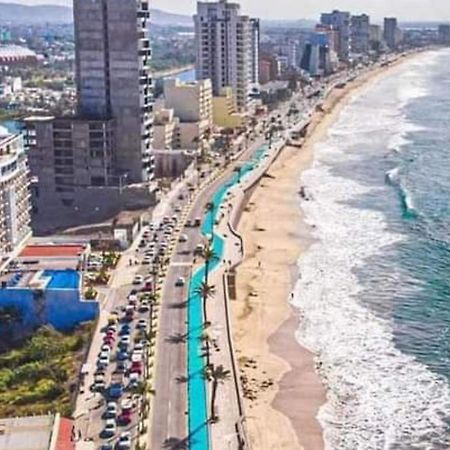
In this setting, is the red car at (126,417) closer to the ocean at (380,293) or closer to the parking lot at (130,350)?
the parking lot at (130,350)

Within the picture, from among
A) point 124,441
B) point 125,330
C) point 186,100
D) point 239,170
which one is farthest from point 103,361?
point 186,100

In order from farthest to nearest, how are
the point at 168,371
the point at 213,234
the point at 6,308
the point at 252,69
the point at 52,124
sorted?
the point at 252,69 < the point at 52,124 < the point at 213,234 < the point at 6,308 < the point at 168,371

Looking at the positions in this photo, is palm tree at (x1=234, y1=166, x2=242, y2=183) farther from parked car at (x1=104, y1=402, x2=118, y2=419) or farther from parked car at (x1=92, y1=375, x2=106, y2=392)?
parked car at (x1=104, y1=402, x2=118, y2=419)

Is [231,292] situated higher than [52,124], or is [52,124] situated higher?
[52,124]

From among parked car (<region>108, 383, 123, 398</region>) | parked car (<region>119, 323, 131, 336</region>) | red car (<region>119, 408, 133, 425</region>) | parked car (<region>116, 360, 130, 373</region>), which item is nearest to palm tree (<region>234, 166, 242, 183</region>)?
parked car (<region>119, 323, 131, 336</region>)

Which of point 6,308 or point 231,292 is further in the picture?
point 231,292

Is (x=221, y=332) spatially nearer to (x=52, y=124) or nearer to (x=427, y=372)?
(x=427, y=372)

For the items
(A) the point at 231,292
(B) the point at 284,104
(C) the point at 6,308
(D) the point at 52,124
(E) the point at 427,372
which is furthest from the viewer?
(B) the point at 284,104

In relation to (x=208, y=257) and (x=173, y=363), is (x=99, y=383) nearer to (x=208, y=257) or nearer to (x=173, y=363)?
(x=173, y=363)

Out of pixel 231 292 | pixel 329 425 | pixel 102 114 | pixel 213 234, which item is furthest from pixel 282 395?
pixel 102 114
